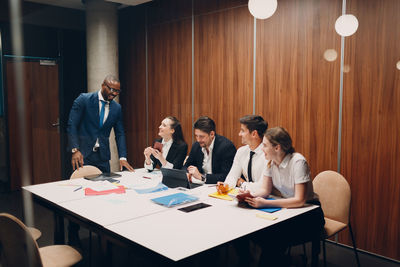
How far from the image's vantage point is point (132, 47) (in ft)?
21.6

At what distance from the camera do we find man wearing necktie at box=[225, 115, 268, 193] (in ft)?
10.8

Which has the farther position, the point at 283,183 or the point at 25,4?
the point at 25,4

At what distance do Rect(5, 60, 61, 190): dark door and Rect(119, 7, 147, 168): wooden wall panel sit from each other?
1240 mm

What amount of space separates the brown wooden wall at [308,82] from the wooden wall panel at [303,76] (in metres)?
0.01

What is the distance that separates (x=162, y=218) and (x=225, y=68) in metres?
3.01

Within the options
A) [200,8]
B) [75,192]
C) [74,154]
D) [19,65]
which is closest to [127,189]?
[75,192]

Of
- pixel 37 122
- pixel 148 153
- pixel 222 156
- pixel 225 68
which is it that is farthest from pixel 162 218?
pixel 37 122

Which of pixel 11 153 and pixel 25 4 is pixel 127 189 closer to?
pixel 11 153

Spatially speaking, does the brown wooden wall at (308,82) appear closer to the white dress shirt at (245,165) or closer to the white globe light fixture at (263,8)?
the white globe light fixture at (263,8)

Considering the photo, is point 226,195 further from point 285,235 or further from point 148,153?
point 148,153

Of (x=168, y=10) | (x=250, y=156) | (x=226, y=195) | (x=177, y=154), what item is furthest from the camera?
(x=168, y=10)

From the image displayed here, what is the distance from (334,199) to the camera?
319cm

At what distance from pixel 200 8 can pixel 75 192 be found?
3.30 meters

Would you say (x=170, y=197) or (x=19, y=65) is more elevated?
(x=19, y=65)
